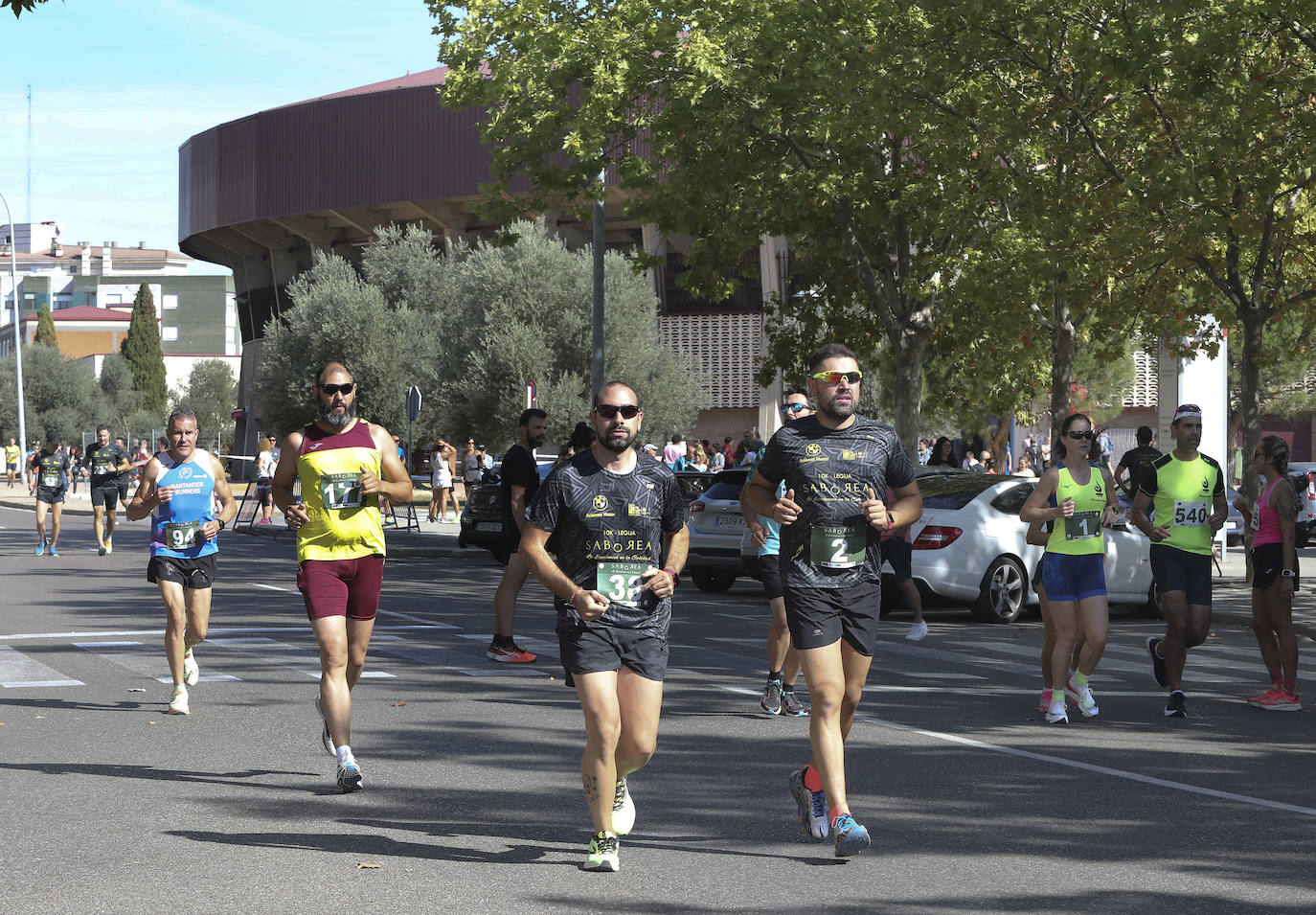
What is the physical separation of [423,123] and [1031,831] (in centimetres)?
5755

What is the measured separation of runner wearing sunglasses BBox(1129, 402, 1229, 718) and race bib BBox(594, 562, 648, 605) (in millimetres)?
4783

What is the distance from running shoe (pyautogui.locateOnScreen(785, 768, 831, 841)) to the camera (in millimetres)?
6105

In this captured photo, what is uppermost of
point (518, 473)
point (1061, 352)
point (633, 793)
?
point (1061, 352)

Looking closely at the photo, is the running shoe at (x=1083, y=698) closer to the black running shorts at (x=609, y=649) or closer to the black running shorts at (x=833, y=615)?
the black running shorts at (x=833, y=615)

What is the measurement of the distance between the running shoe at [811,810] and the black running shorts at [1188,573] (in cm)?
434

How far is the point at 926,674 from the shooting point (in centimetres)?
1141

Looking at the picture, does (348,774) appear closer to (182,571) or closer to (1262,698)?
(182,571)

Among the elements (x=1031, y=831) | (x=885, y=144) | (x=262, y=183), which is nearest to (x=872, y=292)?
(x=885, y=144)

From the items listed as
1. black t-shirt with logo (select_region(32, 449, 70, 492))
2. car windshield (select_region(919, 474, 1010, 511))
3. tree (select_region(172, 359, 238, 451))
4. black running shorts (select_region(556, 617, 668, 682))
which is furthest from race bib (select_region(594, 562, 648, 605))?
tree (select_region(172, 359, 238, 451))

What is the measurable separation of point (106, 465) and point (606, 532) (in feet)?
65.2

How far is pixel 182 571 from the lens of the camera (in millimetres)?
9672

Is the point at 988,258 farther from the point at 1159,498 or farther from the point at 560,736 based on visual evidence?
the point at 560,736

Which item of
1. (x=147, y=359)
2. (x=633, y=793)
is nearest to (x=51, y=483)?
(x=633, y=793)

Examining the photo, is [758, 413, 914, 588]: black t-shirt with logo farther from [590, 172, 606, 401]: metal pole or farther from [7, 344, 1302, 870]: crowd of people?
[590, 172, 606, 401]: metal pole
